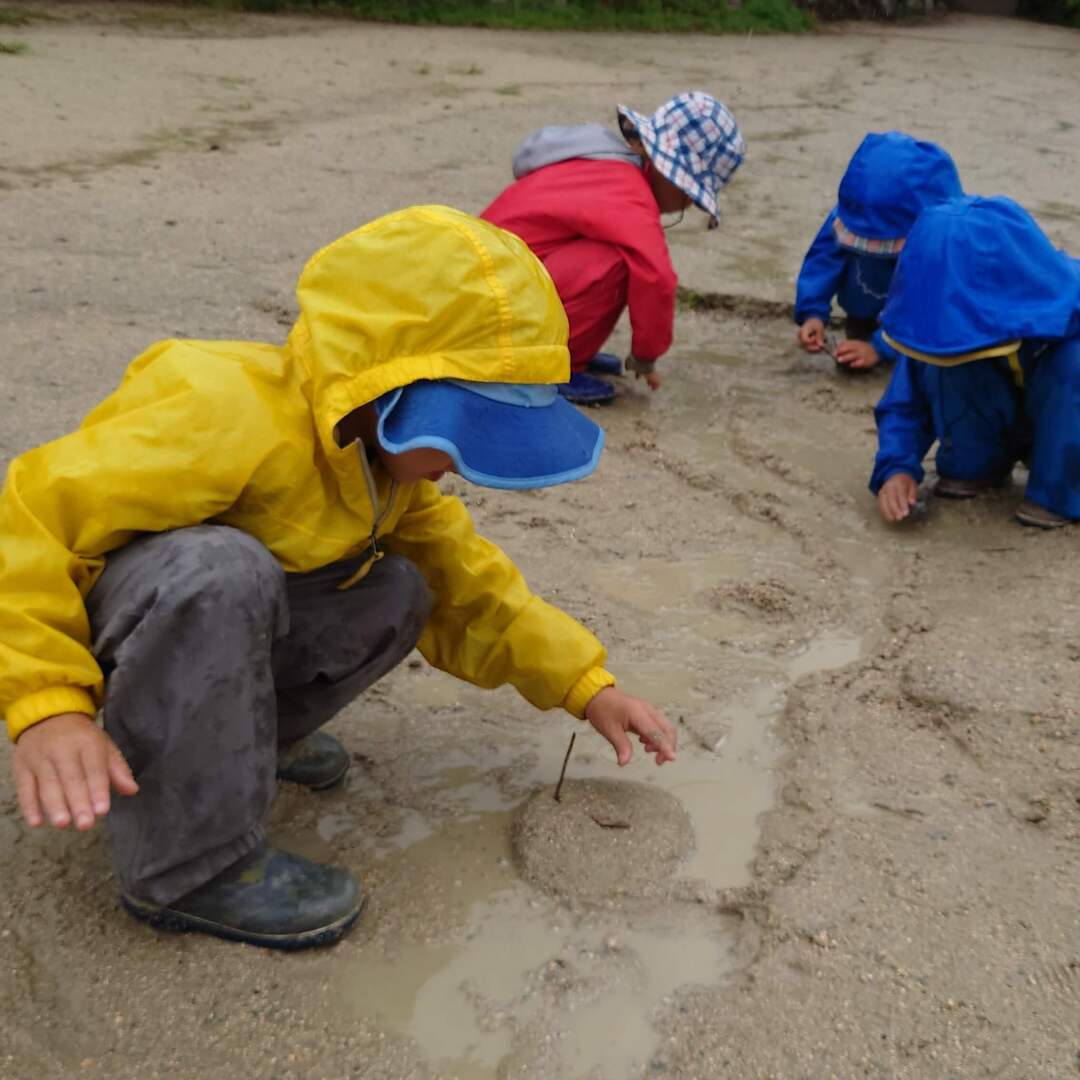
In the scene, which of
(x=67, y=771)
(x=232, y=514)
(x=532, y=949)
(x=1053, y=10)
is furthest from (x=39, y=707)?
(x=1053, y=10)

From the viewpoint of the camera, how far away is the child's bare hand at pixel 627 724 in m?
1.65

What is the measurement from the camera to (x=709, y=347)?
12.1 ft

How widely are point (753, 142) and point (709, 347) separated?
8.76 ft

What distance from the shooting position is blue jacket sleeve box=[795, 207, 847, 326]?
3.57 metres

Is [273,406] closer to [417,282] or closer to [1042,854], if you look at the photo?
[417,282]

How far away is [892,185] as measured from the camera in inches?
130

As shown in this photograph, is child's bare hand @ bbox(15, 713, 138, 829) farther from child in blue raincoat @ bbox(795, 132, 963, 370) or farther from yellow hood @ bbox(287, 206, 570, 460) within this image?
child in blue raincoat @ bbox(795, 132, 963, 370)

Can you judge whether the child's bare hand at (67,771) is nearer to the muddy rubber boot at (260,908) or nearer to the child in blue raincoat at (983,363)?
the muddy rubber boot at (260,908)

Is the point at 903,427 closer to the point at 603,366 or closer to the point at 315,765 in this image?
the point at 603,366

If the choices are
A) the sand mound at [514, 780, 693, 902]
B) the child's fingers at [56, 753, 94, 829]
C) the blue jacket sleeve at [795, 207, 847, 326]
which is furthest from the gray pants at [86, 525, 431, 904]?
the blue jacket sleeve at [795, 207, 847, 326]

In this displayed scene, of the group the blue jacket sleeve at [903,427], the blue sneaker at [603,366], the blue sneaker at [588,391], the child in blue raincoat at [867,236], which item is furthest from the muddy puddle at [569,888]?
the child in blue raincoat at [867,236]

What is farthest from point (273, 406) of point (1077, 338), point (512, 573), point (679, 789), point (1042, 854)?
point (1077, 338)

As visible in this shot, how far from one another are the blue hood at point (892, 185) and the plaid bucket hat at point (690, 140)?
0.34 meters

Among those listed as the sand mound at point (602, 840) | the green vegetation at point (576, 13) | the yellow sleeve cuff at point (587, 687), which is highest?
the yellow sleeve cuff at point (587, 687)
